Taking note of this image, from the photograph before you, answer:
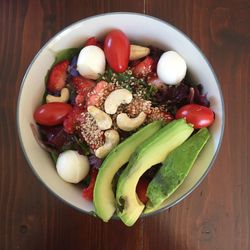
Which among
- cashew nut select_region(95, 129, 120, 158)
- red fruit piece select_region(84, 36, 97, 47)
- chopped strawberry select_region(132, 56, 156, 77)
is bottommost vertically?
cashew nut select_region(95, 129, 120, 158)

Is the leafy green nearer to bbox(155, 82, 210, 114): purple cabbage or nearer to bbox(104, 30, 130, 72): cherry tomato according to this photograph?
bbox(104, 30, 130, 72): cherry tomato

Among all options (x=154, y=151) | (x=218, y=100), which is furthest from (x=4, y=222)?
(x=218, y=100)

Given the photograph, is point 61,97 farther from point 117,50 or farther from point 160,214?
point 160,214

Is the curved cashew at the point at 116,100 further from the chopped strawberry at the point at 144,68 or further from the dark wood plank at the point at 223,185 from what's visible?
the dark wood plank at the point at 223,185

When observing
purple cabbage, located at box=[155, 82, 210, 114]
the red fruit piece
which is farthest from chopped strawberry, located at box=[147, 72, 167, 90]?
the red fruit piece

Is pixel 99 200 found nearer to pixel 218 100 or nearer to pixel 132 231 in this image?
pixel 132 231

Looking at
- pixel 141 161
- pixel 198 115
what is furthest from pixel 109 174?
pixel 198 115

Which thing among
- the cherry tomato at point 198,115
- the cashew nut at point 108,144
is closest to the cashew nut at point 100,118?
the cashew nut at point 108,144
